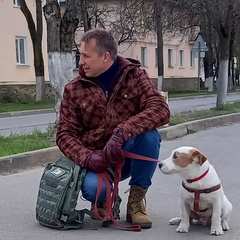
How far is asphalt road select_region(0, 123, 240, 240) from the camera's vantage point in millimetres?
4680

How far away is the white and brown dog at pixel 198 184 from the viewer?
14.6 ft

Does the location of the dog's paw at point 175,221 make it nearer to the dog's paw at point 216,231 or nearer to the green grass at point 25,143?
the dog's paw at point 216,231

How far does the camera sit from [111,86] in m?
4.84

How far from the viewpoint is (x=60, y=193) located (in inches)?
179

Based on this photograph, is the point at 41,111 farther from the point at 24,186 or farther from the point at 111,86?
the point at 111,86

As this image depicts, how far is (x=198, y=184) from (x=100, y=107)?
1052mm

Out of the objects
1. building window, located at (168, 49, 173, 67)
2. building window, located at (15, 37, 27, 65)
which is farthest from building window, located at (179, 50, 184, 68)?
building window, located at (15, 37, 27, 65)

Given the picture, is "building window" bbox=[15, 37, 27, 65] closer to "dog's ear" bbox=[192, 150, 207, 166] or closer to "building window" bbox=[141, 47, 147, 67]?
"building window" bbox=[141, 47, 147, 67]

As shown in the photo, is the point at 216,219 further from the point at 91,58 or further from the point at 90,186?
the point at 91,58

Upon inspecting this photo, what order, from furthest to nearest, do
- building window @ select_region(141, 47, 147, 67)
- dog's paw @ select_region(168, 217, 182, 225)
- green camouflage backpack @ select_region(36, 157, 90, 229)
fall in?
building window @ select_region(141, 47, 147, 67) < dog's paw @ select_region(168, 217, 182, 225) < green camouflage backpack @ select_region(36, 157, 90, 229)

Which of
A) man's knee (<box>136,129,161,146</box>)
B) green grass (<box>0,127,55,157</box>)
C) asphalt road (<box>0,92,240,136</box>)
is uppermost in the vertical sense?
man's knee (<box>136,129,161,146</box>)

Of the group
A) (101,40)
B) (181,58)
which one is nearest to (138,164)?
(101,40)

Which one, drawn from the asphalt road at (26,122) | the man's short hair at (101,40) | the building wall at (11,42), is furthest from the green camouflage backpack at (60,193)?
the building wall at (11,42)

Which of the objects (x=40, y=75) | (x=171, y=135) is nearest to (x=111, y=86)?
(x=171, y=135)
